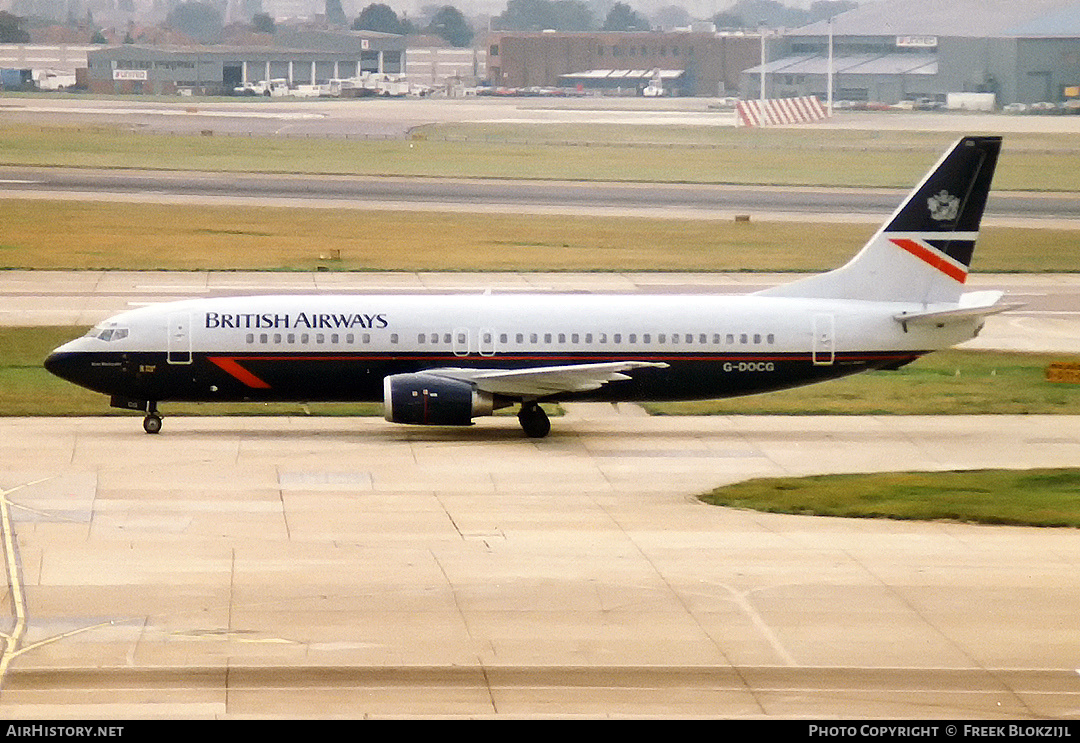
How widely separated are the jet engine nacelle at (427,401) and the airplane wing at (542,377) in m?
0.50

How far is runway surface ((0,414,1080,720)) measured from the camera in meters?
22.4

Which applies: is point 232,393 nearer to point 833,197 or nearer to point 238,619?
point 238,619

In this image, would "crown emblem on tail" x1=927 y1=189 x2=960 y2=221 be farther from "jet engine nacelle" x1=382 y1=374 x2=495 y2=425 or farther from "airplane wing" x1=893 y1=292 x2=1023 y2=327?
"jet engine nacelle" x1=382 y1=374 x2=495 y2=425

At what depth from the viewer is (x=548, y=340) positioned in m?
42.7

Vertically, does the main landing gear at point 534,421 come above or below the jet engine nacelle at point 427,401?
below

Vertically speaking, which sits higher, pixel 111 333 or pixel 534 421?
pixel 111 333

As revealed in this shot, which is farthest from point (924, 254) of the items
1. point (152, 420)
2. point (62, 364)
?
point (62, 364)

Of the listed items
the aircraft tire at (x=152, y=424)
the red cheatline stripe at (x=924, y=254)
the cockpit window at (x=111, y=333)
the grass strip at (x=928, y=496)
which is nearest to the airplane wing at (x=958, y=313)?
the red cheatline stripe at (x=924, y=254)

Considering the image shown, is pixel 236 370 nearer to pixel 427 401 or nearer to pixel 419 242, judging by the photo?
pixel 427 401

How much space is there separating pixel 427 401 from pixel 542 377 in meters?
2.82

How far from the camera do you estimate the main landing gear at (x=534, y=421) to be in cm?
4253

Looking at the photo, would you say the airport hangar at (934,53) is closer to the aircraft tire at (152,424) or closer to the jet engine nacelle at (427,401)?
the jet engine nacelle at (427,401)

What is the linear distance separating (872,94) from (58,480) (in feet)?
426

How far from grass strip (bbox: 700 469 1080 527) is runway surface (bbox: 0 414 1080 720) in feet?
2.34
